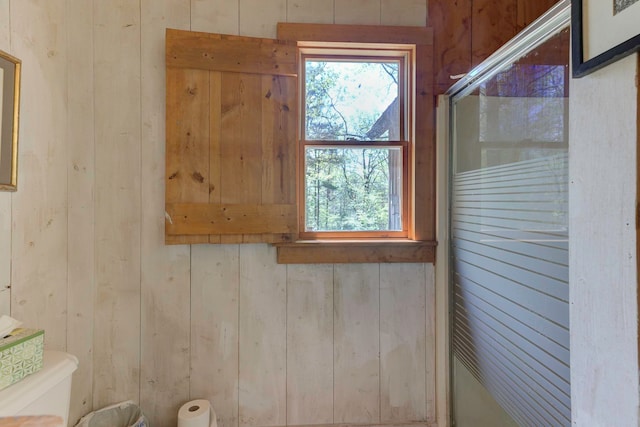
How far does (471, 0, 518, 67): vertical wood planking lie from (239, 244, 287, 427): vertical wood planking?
1.39 metres

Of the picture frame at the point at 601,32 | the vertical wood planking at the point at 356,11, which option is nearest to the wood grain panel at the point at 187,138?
the vertical wood planking at the point at 356,11

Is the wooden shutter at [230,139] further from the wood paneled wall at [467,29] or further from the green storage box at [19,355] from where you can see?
the wood paneled wall at [467,29]

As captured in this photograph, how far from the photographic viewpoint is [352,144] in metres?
1.40

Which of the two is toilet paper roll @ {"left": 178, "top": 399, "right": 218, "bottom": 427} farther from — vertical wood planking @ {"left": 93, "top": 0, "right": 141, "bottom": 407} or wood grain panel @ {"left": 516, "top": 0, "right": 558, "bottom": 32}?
wood grain panel @ {"left": 516, "top": 0, "right": 558, "bottom": 32}

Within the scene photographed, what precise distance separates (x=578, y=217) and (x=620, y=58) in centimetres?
32

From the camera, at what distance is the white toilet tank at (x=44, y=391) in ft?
2.40

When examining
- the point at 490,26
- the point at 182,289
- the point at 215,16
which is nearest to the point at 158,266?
the point at 182,289

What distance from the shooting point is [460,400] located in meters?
1.31

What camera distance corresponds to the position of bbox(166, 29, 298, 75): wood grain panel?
4.09 ft

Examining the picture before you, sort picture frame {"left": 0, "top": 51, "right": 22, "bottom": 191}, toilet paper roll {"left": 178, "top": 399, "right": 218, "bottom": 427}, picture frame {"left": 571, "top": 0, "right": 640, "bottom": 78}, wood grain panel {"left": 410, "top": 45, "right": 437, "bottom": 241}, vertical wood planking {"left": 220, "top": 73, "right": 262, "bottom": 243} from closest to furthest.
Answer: picture frame {"left": 571, "top": 0, "right": 640, "bottom": 78} → picture frame {"left": 0, "top": 51, "right": 22, "bottom": 191} → toilet paper roll {"left": 178, "top": 399, "right": 218, "bottom": 427} → vertical wood planking {"left": 220, "top": 73, "right": 262, "bottom": 243} → wood grain panel {"left": 410, "top": 45, "right": 437, "bottom": 241}

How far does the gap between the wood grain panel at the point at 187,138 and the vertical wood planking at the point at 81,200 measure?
364 mm

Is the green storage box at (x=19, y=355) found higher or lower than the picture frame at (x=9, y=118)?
lower

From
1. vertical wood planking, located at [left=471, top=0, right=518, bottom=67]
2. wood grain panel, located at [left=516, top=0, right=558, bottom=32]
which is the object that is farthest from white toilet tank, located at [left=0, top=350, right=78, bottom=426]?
→ wood grain panel, located at [left=516, top=0, right=558, bottom=32]

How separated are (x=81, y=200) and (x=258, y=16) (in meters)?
1.14
